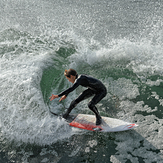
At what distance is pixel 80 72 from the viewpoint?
8.70 m

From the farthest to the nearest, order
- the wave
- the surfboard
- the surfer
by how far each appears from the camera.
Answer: the wave < the surfboard < the surfer

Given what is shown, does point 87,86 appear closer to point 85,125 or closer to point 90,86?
point 90,86

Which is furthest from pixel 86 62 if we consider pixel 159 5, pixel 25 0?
pixel 25 0

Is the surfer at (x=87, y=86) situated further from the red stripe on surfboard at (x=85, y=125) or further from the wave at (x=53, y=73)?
the wave at (x=53, y=73)

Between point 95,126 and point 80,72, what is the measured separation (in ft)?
11.5

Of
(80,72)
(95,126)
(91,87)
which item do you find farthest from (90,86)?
(80,72)

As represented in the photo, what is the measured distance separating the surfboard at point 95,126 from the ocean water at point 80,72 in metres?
0.16

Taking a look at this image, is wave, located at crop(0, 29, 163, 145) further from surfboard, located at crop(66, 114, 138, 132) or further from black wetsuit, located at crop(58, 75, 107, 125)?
black wetsuit, located at crop(58, 75, 107, 125)

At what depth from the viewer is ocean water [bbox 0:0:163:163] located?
17.1 feet

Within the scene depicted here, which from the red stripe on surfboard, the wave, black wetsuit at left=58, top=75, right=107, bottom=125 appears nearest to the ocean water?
the wave

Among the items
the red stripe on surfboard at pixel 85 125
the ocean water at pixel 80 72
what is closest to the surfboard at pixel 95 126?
the red stripe on surfboard at pixel 85 125

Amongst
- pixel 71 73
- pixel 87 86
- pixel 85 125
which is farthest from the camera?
pixel 85 125

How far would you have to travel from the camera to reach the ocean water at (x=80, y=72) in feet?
17.1

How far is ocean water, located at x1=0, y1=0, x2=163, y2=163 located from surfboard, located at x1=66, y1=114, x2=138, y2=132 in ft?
0.54
